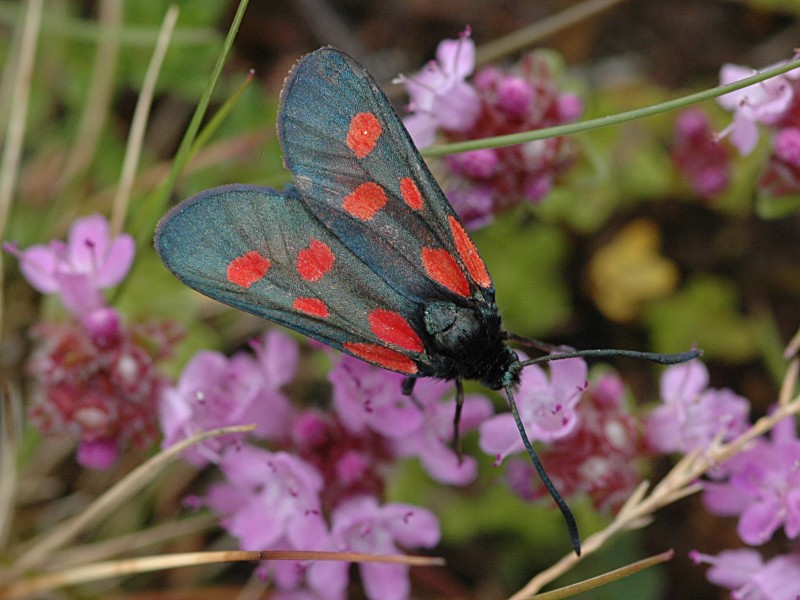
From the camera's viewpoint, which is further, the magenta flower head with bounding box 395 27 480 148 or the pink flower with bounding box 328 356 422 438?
the magenta flower head with bounding box 395 27 480 148

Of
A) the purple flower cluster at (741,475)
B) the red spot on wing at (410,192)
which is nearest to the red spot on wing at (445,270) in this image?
the red spot on wing at (410,192)

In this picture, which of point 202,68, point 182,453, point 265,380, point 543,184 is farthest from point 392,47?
point 182,453

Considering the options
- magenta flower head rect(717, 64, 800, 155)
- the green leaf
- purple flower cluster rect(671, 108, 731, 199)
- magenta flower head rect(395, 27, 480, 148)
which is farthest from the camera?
the green leaf

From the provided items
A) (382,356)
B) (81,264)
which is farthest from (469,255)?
(81,264)

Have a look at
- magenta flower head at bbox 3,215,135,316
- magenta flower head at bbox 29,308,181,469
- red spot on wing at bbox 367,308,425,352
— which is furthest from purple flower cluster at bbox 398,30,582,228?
magenta flower head at bbox 29,308,181,469

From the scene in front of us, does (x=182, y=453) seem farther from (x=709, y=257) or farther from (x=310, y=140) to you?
(x=709, y=257)

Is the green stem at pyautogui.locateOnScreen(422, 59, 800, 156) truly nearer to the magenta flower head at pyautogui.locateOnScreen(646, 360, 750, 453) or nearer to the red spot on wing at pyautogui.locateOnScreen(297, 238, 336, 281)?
the red spot on wing at pyautogui.locateOnScreen(297, 238, 336, 281)

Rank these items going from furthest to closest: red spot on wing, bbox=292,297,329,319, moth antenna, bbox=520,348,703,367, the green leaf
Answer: the green leaf < red spot on wing, bbox=292,297,329,319 < moth antenna, bbox=520,348,703,367
